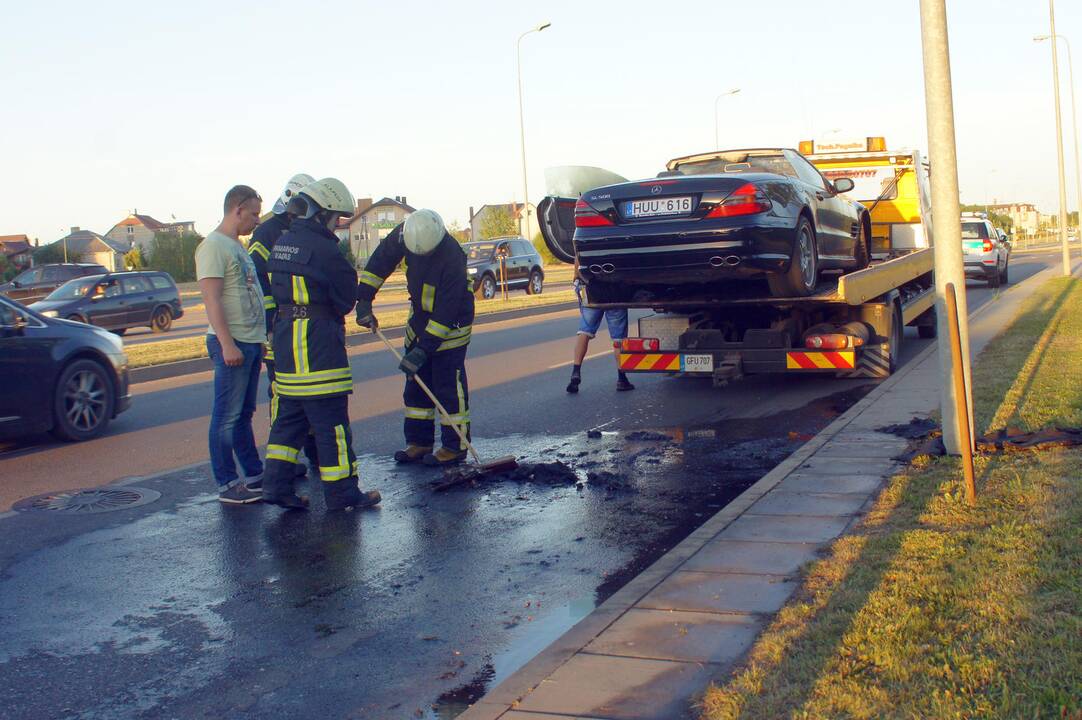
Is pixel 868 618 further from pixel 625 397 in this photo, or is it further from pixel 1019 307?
pixel 1019 307

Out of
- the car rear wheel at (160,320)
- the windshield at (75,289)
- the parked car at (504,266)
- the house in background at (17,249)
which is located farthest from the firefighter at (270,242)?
the house in background at (17,249)

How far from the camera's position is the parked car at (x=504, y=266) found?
33.4 meters

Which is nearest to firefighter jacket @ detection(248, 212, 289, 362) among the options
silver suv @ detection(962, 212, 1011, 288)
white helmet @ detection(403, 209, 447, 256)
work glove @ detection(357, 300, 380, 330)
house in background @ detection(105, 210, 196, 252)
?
work glove @ detection(357, 300, 380, 330)

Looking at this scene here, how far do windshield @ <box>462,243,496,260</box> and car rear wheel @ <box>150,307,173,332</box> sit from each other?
10038mm

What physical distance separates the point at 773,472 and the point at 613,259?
2998mm

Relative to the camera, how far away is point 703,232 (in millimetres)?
8773

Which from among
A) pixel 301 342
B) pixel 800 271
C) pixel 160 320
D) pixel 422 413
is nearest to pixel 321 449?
pixel 301 342

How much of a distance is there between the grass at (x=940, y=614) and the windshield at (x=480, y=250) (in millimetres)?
28271

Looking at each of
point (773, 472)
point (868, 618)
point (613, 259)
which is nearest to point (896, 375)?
point (613, 259)

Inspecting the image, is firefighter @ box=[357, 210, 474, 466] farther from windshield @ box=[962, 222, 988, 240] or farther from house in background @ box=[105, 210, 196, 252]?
house in background @ box=[105, 210, 196, 252]

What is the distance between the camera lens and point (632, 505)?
21.2ft

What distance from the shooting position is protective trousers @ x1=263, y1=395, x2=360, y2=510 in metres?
6.29

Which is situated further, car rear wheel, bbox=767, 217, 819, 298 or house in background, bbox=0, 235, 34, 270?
house in background, bbox=0, 235, 34, 270

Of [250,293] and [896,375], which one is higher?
[250,293]
